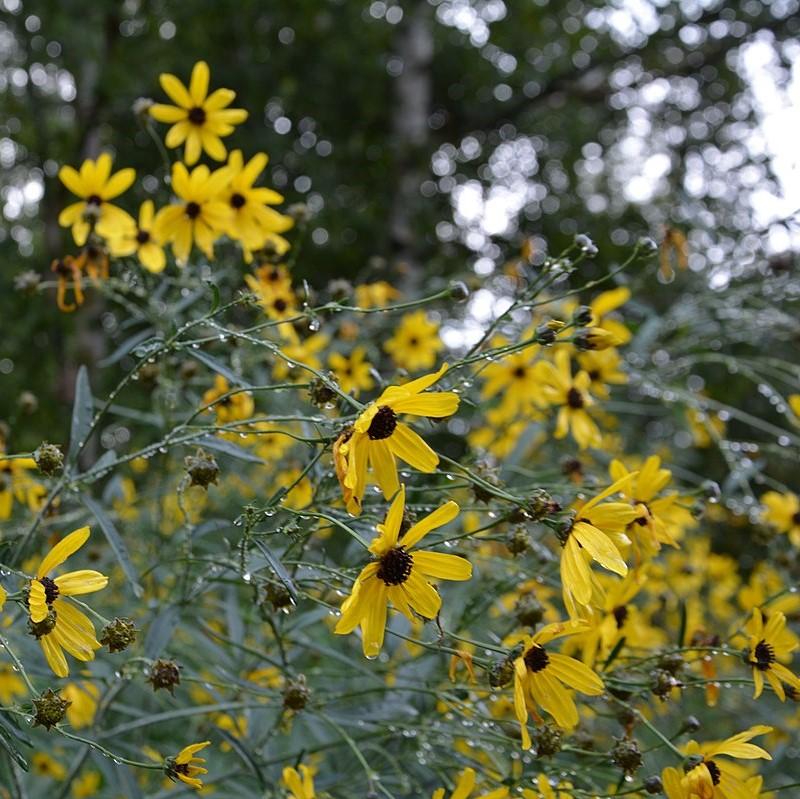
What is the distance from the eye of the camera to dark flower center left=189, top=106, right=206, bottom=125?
1627 millimetres

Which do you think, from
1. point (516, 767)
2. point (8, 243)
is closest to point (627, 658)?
point (516, 767)

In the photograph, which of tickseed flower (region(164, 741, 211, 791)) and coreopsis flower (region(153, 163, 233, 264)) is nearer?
tickseed flower (region(164, 741, 211, 791))

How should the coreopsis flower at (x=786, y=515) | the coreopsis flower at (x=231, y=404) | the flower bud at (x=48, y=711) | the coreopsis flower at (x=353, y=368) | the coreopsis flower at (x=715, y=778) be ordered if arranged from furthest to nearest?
the coreopsis flower at (x=353, y=368), the coreopsis flower at (x=786, y=515), the coreopsis flower at (x=231, y=404), the coreopsis flower at (x=715, y=778), the flower bud at (x=48, y=711)

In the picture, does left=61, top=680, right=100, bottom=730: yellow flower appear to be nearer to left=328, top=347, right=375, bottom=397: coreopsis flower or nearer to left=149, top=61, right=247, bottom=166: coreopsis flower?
left=328, top=347, right=375, bottom=397: coreopsis flower

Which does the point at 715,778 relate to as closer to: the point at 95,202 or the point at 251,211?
the point at 251,211

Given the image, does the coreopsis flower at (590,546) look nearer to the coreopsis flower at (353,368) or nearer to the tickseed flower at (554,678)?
the tickseed flower at (554,678)

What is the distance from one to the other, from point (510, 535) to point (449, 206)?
13.0ft

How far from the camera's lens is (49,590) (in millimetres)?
918

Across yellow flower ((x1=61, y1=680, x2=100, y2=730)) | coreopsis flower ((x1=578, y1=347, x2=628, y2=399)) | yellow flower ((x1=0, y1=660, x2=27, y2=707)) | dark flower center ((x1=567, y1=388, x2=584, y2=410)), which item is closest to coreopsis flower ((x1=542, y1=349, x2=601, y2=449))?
dark flower center ((x1=567, y1=388, x2=584, y2=410))

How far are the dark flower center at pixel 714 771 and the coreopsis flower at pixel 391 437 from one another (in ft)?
1.44

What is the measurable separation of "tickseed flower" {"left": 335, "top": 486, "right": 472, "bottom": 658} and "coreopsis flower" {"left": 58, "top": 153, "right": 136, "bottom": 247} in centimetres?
88

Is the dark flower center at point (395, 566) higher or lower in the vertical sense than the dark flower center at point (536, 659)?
higher

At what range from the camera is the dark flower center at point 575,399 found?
1.55 metres

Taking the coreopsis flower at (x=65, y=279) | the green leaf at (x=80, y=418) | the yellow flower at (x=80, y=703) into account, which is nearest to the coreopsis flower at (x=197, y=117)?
the coreopsis flower at (x=65, y=279)
